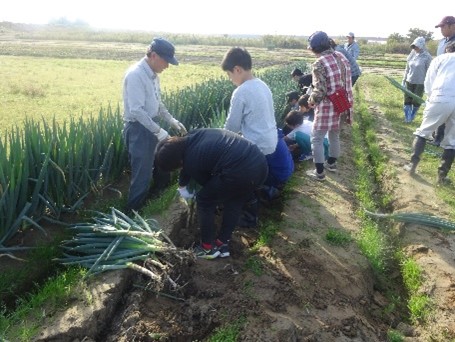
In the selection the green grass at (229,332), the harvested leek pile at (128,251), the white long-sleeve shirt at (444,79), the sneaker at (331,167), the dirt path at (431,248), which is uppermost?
the white long-sleeve shirt at (444,79)

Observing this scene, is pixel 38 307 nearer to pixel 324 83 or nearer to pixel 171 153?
pixel 171 153

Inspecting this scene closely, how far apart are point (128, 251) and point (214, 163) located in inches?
30.8

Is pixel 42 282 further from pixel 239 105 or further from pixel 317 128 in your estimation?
pixel 317 128

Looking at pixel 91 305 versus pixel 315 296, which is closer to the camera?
pixel 91 305

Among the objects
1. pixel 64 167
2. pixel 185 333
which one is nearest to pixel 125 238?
pixel 185 333

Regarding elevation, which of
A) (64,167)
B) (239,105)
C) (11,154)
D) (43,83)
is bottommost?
(43,83)

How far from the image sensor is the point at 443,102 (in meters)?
4.51

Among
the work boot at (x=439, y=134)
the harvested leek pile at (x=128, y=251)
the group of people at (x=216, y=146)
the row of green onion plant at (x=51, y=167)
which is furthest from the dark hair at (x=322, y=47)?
the harvested leek pile at (x=128, y=251)

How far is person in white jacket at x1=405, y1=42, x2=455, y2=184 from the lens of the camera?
4.47 m

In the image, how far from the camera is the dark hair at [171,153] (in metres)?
2.68

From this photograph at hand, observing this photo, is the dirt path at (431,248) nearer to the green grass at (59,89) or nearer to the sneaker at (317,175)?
the sneaker at (317,175)

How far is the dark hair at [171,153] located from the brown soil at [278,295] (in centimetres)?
68

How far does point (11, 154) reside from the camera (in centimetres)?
285

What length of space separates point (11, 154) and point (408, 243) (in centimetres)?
323
